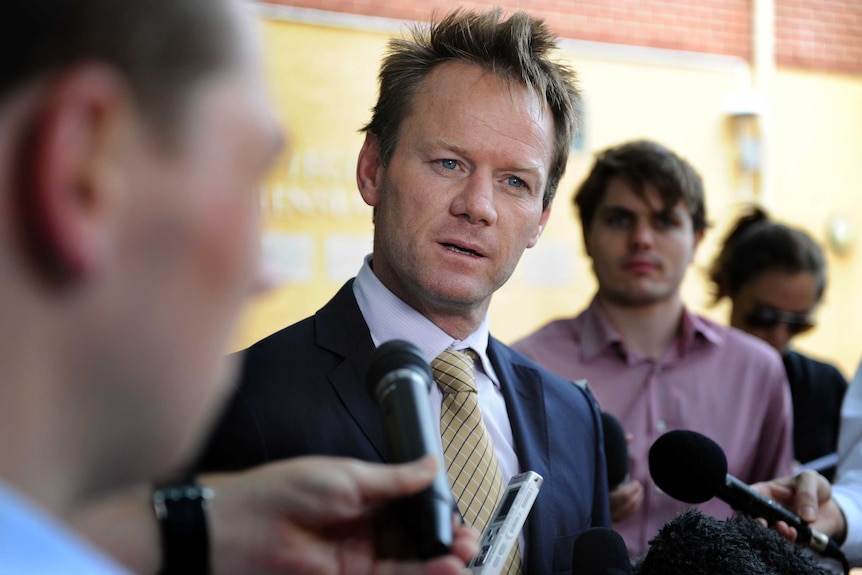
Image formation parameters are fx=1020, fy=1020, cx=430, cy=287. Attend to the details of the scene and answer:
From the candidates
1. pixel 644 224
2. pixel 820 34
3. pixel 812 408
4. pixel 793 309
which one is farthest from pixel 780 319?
pixel 820 34

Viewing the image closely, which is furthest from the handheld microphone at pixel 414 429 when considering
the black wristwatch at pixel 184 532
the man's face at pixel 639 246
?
the man's face at pixel 639 246

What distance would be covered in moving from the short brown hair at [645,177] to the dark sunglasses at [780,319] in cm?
55

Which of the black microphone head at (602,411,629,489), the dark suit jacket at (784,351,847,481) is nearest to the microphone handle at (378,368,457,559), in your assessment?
the black microphone head at (602,411,629,489)

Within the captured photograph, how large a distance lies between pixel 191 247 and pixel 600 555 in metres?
1.19

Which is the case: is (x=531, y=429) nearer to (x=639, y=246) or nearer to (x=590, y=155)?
(x=639, y=246)

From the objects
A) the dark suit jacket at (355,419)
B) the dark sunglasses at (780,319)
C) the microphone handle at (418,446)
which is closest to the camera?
the microphone handle at (418,446)

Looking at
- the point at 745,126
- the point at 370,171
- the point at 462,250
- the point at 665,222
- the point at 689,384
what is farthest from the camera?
the point at 745,126

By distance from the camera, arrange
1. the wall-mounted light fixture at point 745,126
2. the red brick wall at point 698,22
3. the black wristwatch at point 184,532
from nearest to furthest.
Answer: the black wristwatch at point 184,532
the red brick wall at point 698,22
the wall-mounted light fixture at point 745,126

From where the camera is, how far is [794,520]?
6.99 ft

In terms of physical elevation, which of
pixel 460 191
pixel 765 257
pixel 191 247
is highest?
pixel 191 247

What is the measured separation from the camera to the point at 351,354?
86.0 inches

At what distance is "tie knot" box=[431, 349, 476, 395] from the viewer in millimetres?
2215

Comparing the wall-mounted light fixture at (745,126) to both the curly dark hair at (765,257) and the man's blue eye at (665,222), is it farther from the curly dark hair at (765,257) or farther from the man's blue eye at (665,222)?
the man's blue eye at (665,222)

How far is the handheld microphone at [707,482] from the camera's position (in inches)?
82.4
